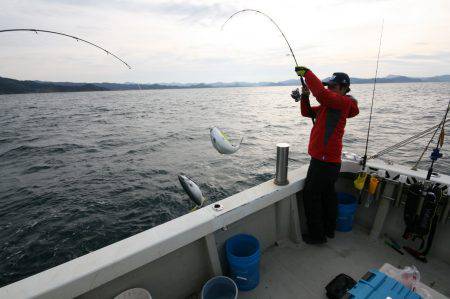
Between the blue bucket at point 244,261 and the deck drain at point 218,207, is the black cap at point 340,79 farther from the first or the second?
the blue bucket at point 244,261

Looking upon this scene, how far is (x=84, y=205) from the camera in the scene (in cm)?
670

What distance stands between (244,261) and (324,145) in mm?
1567

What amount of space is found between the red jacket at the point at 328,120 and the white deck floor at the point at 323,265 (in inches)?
48.0

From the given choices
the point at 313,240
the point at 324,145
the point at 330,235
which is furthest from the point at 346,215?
the point at 324,145

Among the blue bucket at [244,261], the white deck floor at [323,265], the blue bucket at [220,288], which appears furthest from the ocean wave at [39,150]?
the white deck floor at [323,265]

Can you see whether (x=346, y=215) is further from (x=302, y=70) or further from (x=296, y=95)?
(x=302, y=70)

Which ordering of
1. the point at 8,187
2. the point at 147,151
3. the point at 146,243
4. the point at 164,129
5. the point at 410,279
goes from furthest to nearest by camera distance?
the point at 164,129 → the point at 147,151 → the point at 8,187 → the point at 410,279 → the point at 146,243

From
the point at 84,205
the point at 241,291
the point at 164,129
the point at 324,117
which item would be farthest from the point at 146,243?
the point at 164,129

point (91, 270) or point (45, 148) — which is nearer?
point (91, 270)

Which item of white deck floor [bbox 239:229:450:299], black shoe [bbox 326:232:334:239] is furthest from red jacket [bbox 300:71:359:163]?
white deck floor [bbox 239:229:450:299]

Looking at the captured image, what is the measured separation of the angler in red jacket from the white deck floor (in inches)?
8.8

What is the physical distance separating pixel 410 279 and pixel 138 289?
236cm

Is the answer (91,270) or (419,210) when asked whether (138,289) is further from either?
(419,210)

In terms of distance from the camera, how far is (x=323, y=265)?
2.96m
